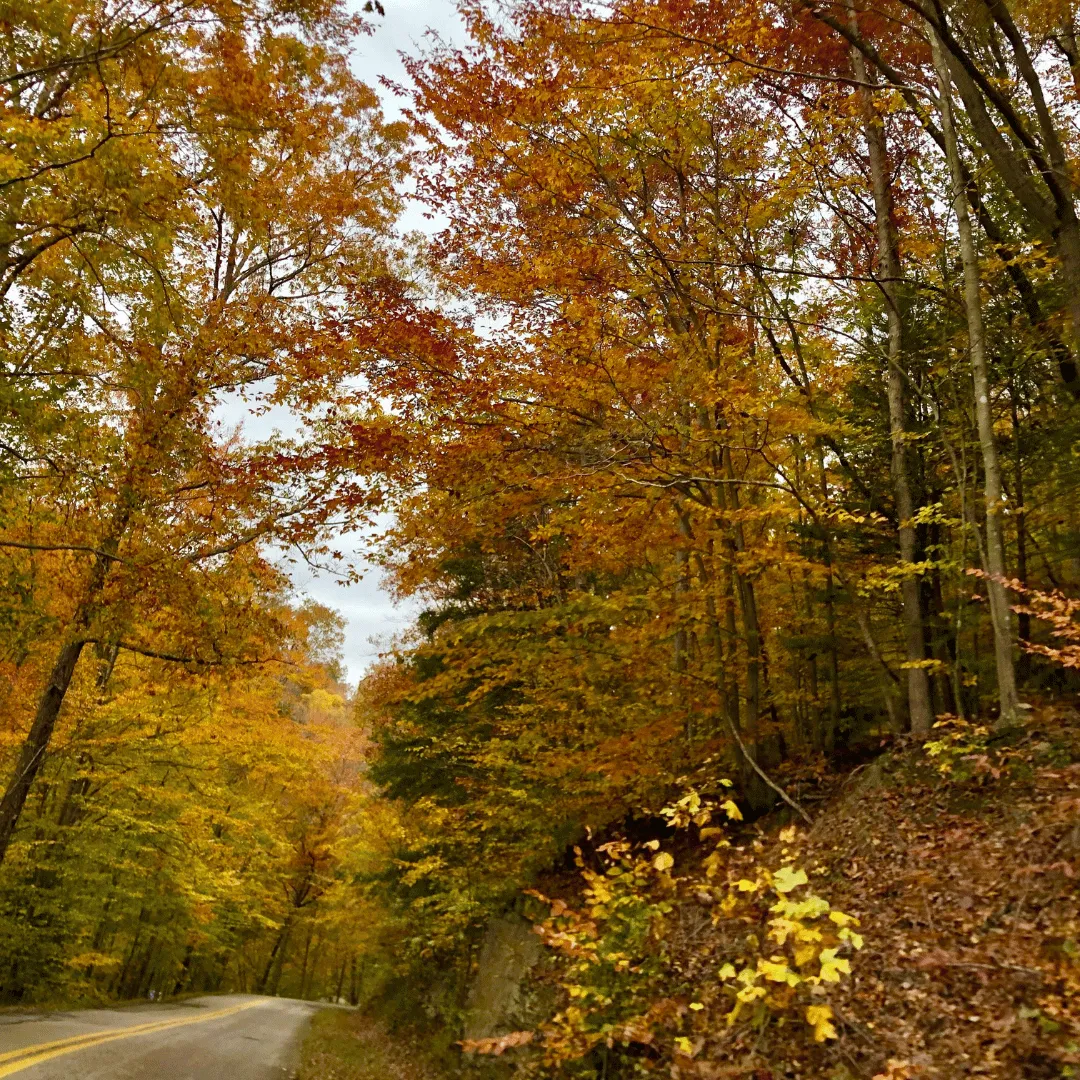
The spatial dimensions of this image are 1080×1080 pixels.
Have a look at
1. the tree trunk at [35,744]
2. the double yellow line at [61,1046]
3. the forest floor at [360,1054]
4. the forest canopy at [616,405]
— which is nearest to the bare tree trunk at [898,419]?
the forest canopy at [616,405]

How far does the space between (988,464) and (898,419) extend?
1.68 meters

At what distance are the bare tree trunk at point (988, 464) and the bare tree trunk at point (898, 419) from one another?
2.19 ft

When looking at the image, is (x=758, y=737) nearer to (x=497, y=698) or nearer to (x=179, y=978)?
(x=497, y=698)

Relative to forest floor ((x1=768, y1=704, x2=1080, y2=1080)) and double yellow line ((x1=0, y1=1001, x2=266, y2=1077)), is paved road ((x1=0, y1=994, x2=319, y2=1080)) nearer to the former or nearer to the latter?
double yellow line ((x1=0, y1=1001, x2=266, y2=1077))

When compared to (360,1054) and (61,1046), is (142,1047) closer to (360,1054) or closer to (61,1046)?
(61,1046)

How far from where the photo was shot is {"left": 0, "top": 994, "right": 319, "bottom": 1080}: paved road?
830 cm

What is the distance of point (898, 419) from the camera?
838 centimetres

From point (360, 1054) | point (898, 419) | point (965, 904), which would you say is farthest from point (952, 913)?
point (360, 1054)

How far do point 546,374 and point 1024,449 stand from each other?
17.9ft

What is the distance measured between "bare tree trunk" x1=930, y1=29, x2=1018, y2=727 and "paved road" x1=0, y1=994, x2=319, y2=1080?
1007cm

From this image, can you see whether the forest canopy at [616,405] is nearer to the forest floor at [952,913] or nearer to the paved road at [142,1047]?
the forest floor at [952,913]

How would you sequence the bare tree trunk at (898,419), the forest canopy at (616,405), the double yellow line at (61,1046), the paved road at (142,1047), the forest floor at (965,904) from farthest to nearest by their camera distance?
the paved road at (142,1047) < the bare tree trunk at (898,419) < the double yellow line at (61,1046) < the forest canopy at (616,405) < the forest floor at (965,904)

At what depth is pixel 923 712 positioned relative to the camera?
803 centimetres

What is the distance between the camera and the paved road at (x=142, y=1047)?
8305 mm
